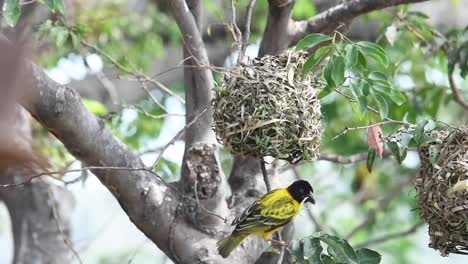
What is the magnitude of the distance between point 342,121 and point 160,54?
1427mm

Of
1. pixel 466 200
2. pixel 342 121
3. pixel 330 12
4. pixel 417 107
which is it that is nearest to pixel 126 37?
pixel 342 121

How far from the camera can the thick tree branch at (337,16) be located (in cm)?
319

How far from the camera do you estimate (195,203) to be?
9.91 ft

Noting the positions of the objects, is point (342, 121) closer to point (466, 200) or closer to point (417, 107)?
point (417, 107)

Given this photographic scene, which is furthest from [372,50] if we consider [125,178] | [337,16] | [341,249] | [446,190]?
[125,178]

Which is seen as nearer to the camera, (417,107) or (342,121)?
(417,107)

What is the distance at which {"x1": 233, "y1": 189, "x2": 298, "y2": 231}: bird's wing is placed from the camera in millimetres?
2842

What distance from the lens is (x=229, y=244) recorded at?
2.88 meters

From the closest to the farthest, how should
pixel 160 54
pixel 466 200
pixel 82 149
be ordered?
pixel 466 200
pixel 82 149
pixel 160 54

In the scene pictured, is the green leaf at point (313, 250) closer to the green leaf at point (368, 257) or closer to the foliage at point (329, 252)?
the foliage at point (329, 252)

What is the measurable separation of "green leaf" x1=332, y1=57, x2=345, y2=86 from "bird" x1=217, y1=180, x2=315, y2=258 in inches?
24.2

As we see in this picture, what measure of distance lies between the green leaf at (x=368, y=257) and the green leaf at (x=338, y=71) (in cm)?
50

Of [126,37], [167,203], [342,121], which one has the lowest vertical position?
[167,203]

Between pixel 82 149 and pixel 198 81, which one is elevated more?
pixel 198 81
